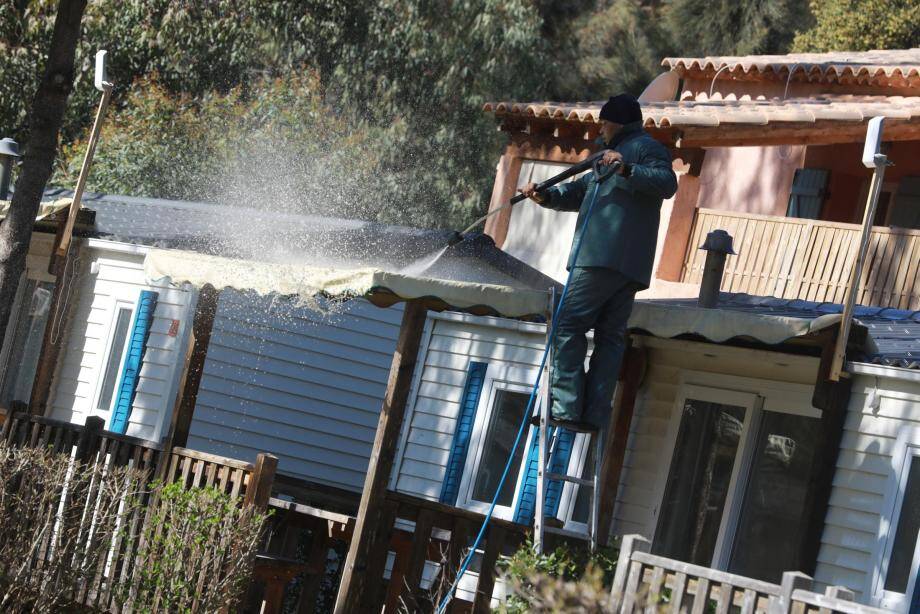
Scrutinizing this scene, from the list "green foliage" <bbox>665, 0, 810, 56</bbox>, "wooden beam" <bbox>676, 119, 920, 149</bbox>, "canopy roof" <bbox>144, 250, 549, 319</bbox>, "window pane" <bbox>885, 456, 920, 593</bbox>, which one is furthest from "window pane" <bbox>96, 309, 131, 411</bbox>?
"green foliage" <bbox>665, 0, 810, 56</bbox>

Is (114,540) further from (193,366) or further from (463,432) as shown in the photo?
(463,432)

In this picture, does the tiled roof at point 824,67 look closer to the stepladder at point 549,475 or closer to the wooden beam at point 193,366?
the wooden beam at point 193,366

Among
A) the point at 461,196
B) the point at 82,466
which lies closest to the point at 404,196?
the point at 461,196

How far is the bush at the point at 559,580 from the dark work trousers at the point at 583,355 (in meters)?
0.84

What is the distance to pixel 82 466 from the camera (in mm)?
10039

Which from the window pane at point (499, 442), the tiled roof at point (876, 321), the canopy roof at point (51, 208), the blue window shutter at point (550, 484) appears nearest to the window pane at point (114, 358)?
the canopy roof at point (51, 208)

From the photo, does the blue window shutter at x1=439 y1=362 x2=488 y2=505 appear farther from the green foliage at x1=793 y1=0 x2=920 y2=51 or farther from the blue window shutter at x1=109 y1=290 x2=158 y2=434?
the green foliage at x1=793 y1=0 x2=920 y2=51

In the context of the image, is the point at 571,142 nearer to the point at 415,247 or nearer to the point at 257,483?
the point at 415,247

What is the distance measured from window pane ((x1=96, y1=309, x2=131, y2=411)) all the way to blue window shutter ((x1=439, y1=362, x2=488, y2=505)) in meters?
4.61

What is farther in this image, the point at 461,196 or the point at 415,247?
the point at 461,196

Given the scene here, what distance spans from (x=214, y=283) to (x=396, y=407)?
1.55m

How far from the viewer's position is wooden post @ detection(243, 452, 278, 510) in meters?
8.57

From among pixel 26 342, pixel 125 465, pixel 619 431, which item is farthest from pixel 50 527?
pixel 26 342

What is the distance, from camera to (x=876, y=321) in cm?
1114
